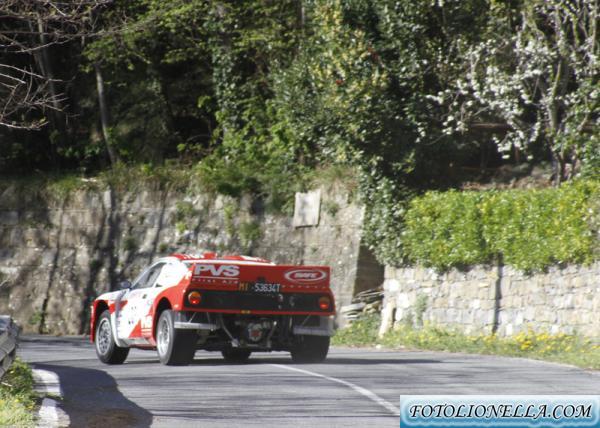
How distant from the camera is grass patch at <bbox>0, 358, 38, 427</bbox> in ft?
32.3

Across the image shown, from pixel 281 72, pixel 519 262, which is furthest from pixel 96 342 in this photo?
pixel 281 72

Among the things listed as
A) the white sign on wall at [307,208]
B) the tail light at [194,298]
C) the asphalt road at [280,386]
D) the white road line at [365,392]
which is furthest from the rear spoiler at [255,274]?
the white sign on wall at [307,208]

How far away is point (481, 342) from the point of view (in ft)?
70.5

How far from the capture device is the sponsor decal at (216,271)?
16.2 meters

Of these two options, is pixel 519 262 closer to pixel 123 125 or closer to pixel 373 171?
pixel 373 171

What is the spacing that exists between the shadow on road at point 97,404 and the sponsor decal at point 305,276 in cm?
312

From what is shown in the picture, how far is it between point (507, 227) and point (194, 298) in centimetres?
790

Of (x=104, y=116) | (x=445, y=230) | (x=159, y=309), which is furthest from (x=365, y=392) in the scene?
(x=104, y=116)

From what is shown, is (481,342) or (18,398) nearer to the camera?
(18,398)

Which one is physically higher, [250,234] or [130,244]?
[250,234]

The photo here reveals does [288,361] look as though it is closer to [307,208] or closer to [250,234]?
[307,208]

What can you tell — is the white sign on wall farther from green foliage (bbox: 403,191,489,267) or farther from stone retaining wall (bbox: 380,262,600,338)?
green foliage (bbox: 403,191,489,267)

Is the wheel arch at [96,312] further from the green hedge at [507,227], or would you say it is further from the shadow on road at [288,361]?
the green hedge at [507,227]

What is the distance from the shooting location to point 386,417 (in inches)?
420
